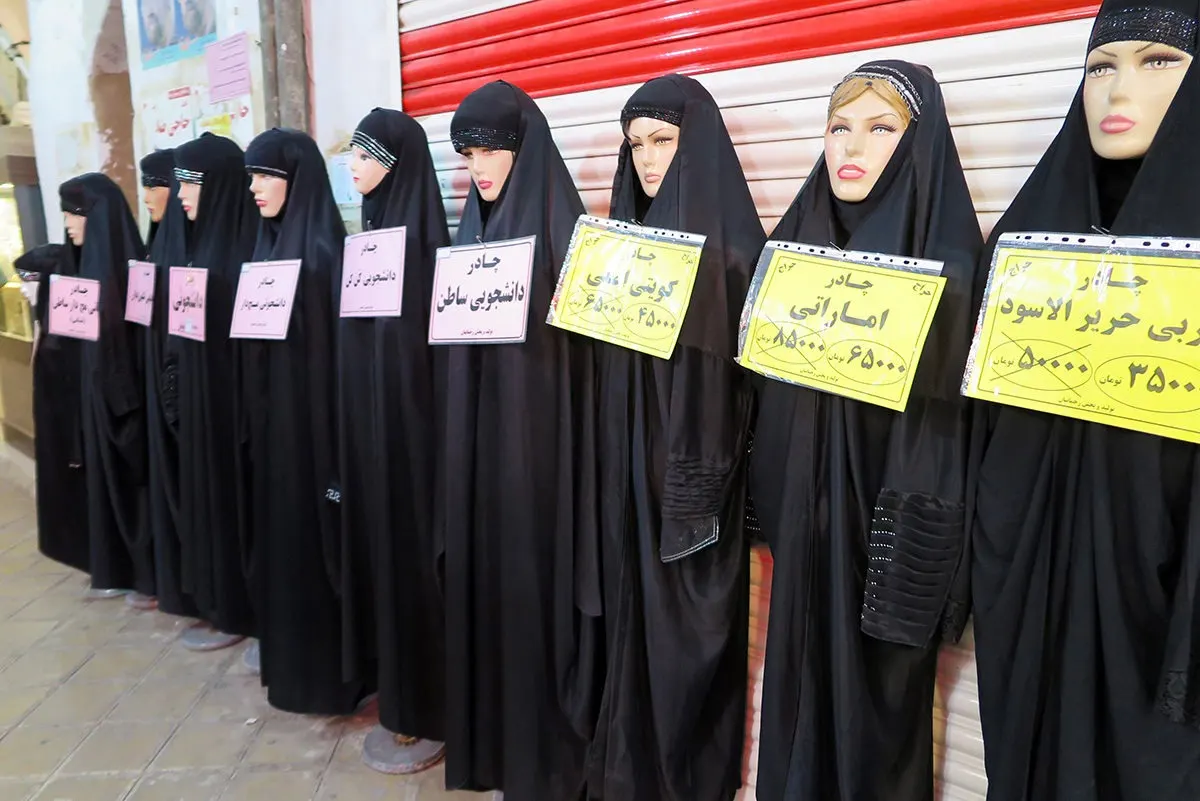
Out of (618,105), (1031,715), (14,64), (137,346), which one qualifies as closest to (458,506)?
(618,105)

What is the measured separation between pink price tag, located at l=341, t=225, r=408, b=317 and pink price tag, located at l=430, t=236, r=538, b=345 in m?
0.18

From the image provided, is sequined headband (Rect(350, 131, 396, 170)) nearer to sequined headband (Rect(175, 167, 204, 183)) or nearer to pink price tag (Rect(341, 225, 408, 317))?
pink price tag (Rect(341, 225, 408, 317))

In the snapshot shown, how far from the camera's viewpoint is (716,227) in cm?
143

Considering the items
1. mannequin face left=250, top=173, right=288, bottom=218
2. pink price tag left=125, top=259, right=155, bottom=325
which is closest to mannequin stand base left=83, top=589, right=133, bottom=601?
pink price tag left=125, top=259, right=155, bottom=325

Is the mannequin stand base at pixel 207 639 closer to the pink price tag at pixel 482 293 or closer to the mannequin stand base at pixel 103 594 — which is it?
the mannequin stand base at pixel 103 594

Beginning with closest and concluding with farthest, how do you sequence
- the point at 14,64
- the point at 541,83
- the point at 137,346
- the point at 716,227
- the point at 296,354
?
1. the point at 716,227
2. the point at 541,83
3. the point at 296,354
4. the point at 137,346
5. the point at 14,64

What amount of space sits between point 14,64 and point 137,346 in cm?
436

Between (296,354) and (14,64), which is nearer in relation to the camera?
(296,354)

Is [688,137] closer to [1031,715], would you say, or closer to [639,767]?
[1031,715]

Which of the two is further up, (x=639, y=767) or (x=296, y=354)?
(x=296, y=354)

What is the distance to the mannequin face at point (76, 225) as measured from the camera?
9.91 feet

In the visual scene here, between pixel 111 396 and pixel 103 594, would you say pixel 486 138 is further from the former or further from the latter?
pixel 103 594

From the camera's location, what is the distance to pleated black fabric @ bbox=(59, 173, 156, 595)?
291 centimetres

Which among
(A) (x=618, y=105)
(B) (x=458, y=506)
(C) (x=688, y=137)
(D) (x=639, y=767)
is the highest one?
(A) (x=618, y=105)
